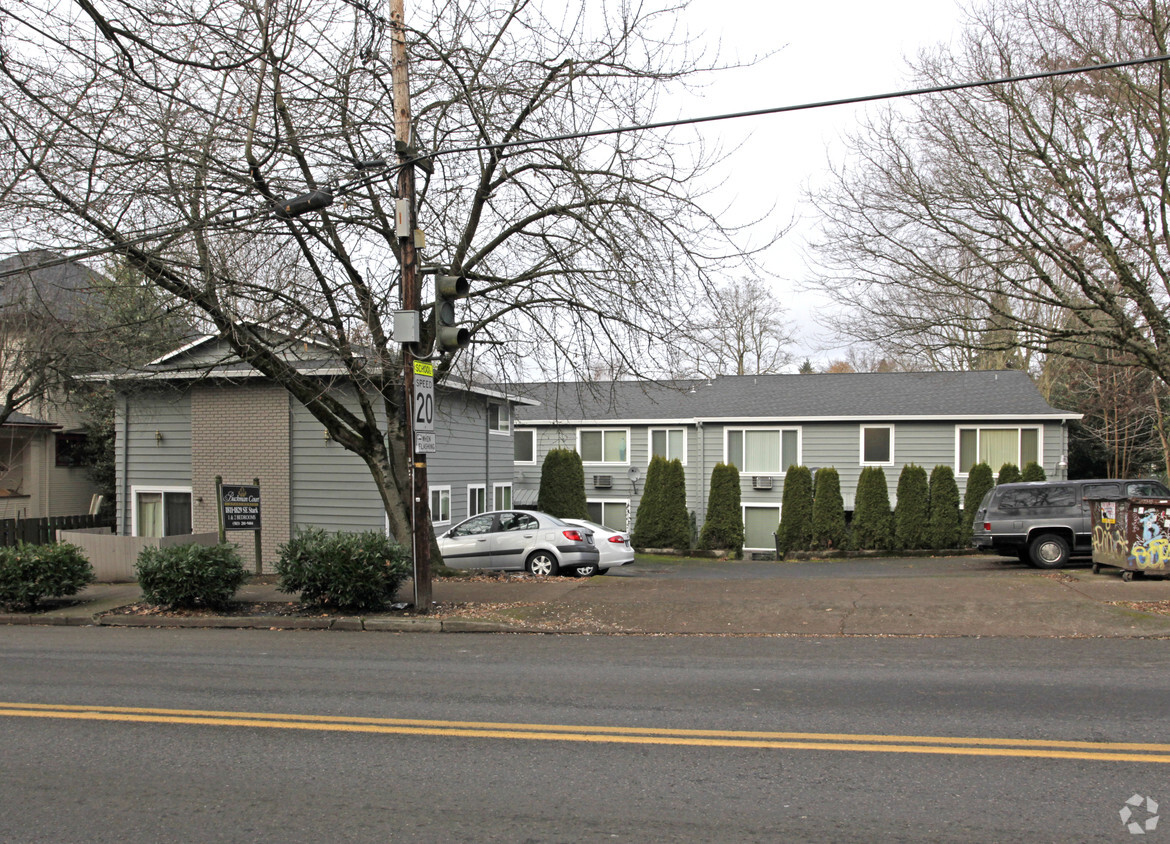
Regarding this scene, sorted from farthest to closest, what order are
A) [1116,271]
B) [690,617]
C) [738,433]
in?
[738,433] < [1116,271] < [690,617]

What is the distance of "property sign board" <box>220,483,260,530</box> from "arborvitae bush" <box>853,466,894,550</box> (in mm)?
18333

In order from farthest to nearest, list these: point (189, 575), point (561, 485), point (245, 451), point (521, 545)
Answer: point (561, 485)
point (245, 451)
point (521, 545)
point (189, 575)

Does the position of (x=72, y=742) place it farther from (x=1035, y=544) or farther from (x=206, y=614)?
(x=1035, y=544)

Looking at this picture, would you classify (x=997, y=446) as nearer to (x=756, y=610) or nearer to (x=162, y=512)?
(x=756, y=610)

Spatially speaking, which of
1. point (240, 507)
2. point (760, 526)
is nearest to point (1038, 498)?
point (760, 526)

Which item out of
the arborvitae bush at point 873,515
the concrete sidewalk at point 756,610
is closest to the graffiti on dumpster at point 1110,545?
the concrete sidewalk at point 756,610

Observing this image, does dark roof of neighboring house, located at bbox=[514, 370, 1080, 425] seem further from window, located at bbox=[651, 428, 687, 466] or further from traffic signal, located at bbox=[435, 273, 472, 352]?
traffic signal, located at bbox=[435, 273, 472, 352]

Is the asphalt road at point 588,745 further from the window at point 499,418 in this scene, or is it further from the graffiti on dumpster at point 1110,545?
the window at point 499,418

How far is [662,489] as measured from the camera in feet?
94.3

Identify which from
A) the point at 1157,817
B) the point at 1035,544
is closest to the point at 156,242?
the point at 1157,817

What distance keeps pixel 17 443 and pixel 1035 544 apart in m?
28.2

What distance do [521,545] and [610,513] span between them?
15381 millimetres

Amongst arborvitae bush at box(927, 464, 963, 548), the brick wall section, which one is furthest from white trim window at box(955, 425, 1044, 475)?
the brick wall section

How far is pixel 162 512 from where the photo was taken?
21422 millimetres
